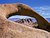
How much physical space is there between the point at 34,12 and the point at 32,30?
1161mm

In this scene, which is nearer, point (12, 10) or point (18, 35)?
point (18, 35)

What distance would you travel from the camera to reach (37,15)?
3.14 metres

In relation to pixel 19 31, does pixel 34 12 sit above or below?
above

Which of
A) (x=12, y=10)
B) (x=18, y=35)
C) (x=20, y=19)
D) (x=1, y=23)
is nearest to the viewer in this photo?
(x=18, y=35)

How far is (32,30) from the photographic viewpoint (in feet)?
6.63

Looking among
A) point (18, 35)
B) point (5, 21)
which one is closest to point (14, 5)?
point (5, 21)

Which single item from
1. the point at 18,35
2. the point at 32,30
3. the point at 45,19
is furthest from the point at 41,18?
the point at 18,35

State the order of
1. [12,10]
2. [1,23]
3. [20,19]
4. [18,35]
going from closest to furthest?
[18,35] < [1,23] < [12,10] < [20,19]

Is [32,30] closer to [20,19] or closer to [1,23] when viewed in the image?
[1,23]

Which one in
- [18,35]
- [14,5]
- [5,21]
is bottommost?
[18,35]

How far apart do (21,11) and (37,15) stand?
266mm

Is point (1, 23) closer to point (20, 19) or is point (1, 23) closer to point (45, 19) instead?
point (45, 19)

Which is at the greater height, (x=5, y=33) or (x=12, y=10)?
(x=12, y=10)

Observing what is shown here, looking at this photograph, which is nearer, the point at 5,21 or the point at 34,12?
the point at 5,21
